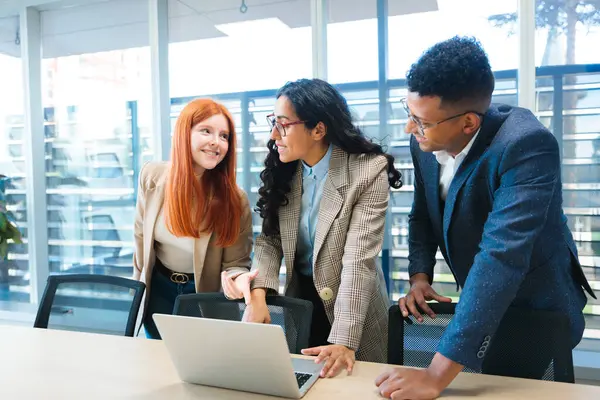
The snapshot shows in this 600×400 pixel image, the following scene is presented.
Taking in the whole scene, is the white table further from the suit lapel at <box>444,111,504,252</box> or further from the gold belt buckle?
the gold belt buckle

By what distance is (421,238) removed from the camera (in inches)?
70.2

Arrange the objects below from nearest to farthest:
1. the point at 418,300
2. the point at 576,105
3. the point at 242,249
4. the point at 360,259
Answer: the point at 418,300 → the point at 360,259 → the point at 242,249 → the point at 576,105

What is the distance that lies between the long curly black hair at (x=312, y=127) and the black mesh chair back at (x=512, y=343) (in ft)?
1.76

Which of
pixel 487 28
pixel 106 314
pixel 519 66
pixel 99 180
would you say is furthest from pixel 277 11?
pixel 106 314

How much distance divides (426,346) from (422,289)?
186 millimetres

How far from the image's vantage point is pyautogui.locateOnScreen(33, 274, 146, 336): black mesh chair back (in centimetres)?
195

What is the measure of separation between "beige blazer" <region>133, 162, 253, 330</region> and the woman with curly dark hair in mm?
367

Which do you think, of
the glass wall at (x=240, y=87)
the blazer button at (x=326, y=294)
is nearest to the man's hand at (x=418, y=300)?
the blazer button at (x=326, y=294)

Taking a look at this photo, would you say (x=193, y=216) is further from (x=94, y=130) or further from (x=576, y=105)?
(x=94, y=130)

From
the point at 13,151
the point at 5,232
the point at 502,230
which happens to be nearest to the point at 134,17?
the point at 13,151

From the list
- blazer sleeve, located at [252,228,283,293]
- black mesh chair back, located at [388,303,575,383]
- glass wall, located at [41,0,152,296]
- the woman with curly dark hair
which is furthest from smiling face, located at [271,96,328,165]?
glass wall, located at [41,0,152,296]

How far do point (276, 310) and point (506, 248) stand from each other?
77cm

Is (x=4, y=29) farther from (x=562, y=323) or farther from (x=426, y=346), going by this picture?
(x=562, y=323)

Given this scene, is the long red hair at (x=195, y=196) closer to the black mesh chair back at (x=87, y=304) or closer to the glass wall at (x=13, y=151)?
the black mesh chair back at (x=87, y=304)
